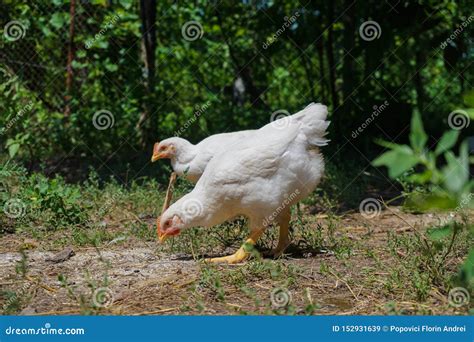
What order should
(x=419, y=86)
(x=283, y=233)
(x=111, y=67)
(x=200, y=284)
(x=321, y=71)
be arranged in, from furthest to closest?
(x=321, y=71)
(x=419, y=86)
(x=111, y=67)
(x=283, y=233)
(x=200, y=284)

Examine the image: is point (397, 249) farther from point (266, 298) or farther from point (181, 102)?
point (181, 102)

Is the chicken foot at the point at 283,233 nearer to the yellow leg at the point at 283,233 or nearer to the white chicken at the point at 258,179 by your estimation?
the yellow leg at the point at 283,233

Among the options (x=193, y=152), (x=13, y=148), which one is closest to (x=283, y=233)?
(x=193, y=152)

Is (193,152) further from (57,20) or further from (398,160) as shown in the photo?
(398,160)

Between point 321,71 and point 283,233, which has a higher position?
point 321,71

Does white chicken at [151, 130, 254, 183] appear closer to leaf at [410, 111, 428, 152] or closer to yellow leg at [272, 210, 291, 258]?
yellow leg at [272, 210, 291, 258]

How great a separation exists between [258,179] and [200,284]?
77cm

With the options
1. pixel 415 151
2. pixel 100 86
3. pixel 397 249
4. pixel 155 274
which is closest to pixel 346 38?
pixel 100 86

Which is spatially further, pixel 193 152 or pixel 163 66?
pixel 163 66

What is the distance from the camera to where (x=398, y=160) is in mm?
1693

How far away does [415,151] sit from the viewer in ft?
5.70

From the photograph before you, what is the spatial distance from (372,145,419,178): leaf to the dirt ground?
1468mm

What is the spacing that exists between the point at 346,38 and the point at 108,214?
159 inches

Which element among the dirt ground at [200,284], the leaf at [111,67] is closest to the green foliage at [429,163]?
the dirt ground at [200,284]
